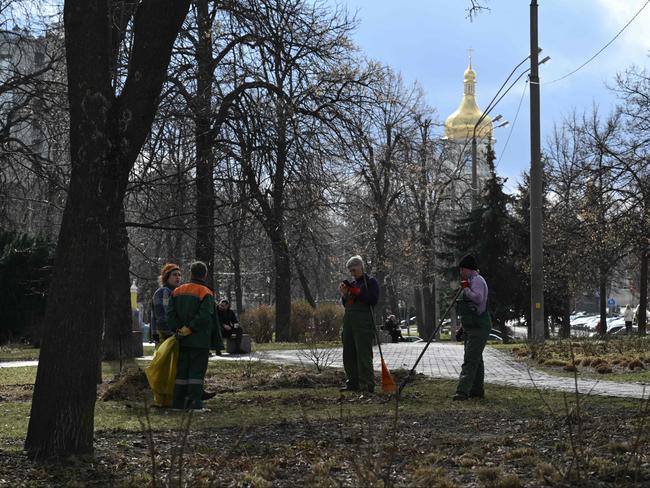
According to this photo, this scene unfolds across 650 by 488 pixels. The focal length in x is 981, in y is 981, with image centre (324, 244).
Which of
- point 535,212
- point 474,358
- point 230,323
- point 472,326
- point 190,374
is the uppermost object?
point 535,212

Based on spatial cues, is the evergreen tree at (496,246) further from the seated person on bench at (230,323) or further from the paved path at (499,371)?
the seated person on bench at (230,323)

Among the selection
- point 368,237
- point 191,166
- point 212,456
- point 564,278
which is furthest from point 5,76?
point 368,237

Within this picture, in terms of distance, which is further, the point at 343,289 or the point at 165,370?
the point at 343,289

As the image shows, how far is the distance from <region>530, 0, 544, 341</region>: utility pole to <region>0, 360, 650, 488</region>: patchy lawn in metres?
11.9

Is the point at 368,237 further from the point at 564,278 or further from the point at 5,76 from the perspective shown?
the point at 5,76

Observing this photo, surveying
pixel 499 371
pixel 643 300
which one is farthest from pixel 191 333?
pixel 643 300

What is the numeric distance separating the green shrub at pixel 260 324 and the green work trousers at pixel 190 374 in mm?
23016

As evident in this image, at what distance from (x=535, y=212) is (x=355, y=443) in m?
19.1

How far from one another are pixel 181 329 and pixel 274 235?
9920 millimetres

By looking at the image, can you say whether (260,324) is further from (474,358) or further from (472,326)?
(474,358)

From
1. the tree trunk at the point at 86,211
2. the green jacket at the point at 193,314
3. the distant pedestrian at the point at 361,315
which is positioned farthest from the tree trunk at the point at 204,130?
the tree trunk at the point at 86,211

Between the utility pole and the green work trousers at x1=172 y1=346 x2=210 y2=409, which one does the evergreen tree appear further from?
the green work trousers at x1=172 y1=346 x2=210 y2=409

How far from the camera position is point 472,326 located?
11820mm

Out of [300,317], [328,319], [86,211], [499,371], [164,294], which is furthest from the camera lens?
[300,317]
